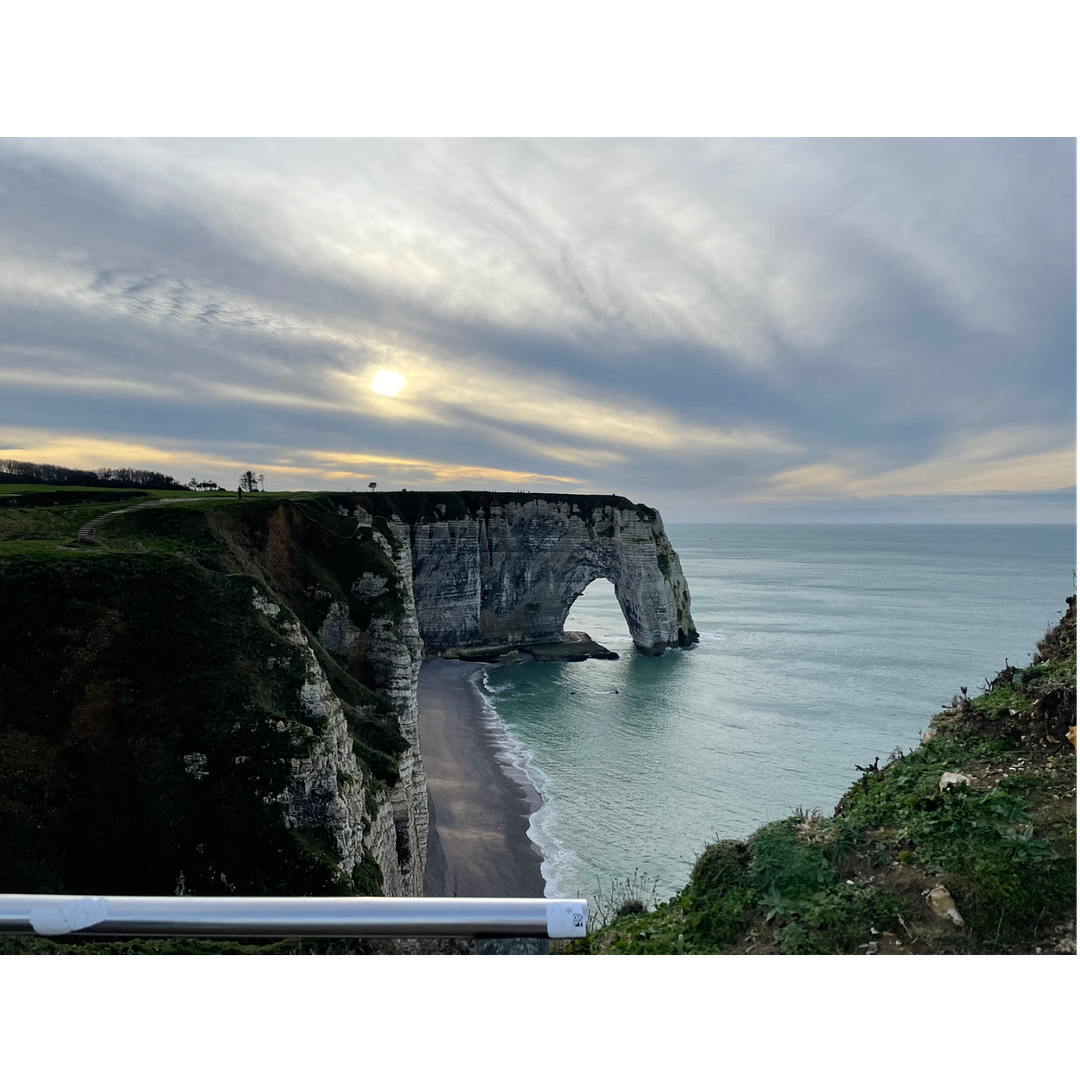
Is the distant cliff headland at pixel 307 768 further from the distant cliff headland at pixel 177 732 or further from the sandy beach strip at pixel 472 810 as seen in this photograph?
the sandy beach strip at pixel 472 810

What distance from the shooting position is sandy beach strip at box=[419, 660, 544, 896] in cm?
2527

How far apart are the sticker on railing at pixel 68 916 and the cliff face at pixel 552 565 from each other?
215 ft

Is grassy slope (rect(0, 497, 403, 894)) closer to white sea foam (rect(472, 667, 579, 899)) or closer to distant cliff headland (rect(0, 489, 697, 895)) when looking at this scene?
distant cliff headland (rect(0, 489, 697, 895))

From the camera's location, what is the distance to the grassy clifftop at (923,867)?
4.37 meters


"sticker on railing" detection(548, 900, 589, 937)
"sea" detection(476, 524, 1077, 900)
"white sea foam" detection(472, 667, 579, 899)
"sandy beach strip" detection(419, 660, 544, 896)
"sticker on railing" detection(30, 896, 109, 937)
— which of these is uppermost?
"sticker on railing" detection(548, 900, 589, 937)

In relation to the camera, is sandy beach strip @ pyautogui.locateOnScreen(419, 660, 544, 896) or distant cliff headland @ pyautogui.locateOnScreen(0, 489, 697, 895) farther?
sandy beach strip @ pyautogui.locateOnScreen(419, 660, 544, 896)

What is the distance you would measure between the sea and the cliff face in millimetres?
6513

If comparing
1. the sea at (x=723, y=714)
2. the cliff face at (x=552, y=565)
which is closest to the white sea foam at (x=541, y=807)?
the sea at (x=723, y=714)

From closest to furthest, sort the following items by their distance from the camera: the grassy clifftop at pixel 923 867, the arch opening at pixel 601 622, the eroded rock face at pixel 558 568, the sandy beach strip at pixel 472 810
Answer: the grassy clifftop at pixel 923 867
the sandy beach strip at pixel 472 810
the eroded rock face at pixel 558 568
the arch opening at pixel 601 622

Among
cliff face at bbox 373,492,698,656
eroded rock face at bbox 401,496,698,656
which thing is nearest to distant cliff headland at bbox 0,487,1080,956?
cliff face at bbox 373,492,698,656
